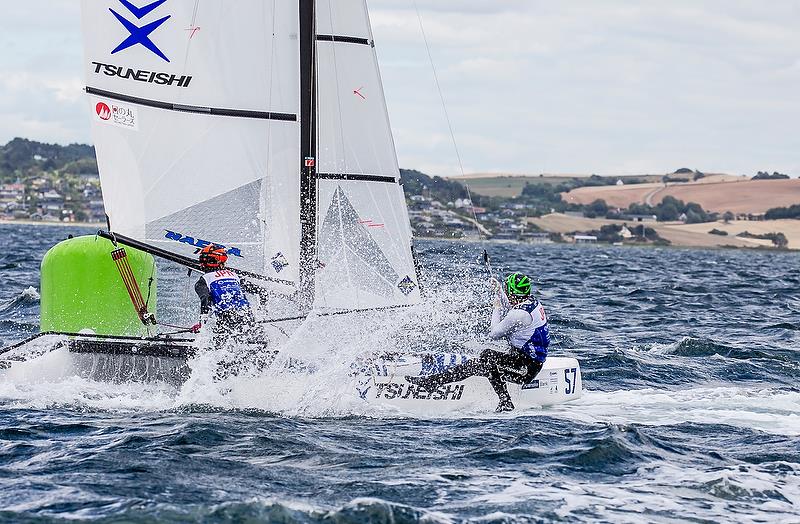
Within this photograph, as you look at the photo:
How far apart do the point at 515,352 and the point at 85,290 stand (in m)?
4.23

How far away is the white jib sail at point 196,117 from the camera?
37.8 feet

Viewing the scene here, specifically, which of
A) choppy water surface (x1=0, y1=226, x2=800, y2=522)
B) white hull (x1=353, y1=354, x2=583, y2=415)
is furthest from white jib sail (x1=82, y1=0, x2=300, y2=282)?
white hull (x1=353, y1=354, x2=583, y2=415)

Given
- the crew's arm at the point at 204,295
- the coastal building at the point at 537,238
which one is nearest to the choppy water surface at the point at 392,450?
the crew's arm at the point at 204,295

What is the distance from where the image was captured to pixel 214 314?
10.6 metres

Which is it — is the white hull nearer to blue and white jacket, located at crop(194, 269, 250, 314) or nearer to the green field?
blue and white jacket, located at crop(194, 269, 250, 314)

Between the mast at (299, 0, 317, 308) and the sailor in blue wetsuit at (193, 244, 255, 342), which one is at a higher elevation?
the mast at (299, 0, 317, 308)

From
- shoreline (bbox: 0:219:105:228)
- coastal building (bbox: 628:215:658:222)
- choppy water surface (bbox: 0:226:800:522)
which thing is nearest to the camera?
choppy water surface (bbox: 0:226:800:522)

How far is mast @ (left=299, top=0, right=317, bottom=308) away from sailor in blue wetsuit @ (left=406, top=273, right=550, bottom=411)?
1.94m

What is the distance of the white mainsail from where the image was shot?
37.9 ft

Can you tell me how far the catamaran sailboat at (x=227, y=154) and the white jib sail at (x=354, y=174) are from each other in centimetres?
1

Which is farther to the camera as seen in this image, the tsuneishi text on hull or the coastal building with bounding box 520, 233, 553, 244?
the coastal building with bounding box 520, 233, 553, 244

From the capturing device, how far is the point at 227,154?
11.7 m

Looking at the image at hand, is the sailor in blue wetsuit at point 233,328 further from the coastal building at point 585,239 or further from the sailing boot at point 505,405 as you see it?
the coastal building at point 585,239

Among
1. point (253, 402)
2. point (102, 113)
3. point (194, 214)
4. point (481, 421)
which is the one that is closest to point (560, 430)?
point (481, 421)
